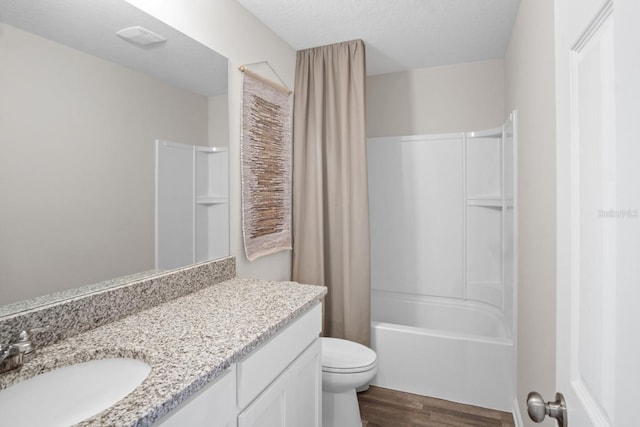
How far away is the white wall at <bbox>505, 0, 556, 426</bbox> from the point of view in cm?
125

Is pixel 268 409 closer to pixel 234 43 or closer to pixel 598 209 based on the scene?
pixel 598 209

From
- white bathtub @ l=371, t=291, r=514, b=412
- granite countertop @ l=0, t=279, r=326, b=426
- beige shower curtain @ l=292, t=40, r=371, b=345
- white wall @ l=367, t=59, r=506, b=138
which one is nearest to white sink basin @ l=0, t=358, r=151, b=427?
granite countertop @ l=0, t=279, r=326, b=426

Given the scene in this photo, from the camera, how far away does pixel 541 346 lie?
140 cm

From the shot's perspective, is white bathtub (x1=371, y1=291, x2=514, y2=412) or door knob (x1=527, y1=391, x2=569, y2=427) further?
white bathtub (x1=371, y1=291, x2=514, y2=412)

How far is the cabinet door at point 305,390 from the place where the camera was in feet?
4.42

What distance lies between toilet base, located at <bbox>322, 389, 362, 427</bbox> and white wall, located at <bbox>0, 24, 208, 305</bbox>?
1.24 meters

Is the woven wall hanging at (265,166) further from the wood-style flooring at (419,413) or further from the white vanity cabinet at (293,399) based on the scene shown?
the wood-style flooring at (419,413)

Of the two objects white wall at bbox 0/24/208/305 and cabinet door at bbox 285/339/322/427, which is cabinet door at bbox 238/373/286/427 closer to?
cabinet door at bbox 285/339/322/427

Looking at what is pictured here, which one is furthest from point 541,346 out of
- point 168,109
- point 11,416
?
point 168,109

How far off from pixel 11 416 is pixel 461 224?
9.50ft

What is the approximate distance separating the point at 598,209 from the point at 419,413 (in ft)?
6.76

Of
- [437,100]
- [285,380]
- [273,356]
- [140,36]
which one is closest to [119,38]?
[140,36]

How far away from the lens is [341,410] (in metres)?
1.92

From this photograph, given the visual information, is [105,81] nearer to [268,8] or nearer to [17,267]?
[17,267]
